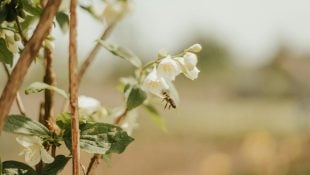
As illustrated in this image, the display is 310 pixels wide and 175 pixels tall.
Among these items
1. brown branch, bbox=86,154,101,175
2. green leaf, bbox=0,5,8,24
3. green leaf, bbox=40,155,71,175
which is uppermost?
green leaf, bbox=0,5,8,24

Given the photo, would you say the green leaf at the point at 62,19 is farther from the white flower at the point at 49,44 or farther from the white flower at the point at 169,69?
the white flower at the point at 169,69

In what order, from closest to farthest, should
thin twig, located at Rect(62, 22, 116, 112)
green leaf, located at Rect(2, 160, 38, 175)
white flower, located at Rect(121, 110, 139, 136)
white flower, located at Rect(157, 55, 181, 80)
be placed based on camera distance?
green leaf, located at Rect(2, 160, 38, 175), white flower, located at Rect(157, 55, 181, 80), thin twig, located at Rect(62, 22, 116, 112), white flower, located at Rect(121, 110, 139, 136)

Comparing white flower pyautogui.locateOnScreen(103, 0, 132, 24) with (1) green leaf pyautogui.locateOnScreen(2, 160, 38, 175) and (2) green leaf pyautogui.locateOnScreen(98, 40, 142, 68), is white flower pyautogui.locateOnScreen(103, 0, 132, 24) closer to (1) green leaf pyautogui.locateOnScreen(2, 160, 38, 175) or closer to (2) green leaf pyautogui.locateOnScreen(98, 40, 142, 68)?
(2) green leaf pyautogui.locateOnScreen(98, 40, 142, 68)

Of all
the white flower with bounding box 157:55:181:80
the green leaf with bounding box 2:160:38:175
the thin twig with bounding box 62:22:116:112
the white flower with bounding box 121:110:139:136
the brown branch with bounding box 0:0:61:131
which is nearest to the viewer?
the brown branch with bounding box 0:0:61:131

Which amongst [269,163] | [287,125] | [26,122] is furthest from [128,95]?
[287,125]

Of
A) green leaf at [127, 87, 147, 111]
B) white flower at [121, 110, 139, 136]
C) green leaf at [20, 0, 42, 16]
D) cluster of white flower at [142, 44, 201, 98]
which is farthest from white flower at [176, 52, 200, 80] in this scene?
white flower at [121, 110, 139, 136]

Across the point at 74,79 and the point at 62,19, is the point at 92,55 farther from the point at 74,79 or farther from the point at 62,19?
the point at 74,79

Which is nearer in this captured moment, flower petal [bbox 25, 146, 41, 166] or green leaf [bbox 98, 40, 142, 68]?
flower petal [bbox 25, 146, 41, 166]
